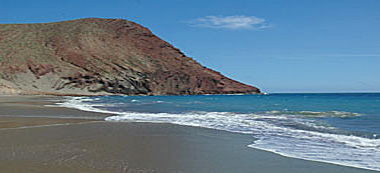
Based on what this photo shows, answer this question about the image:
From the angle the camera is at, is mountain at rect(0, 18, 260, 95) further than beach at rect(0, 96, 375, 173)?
Yes

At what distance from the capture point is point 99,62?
8394cm

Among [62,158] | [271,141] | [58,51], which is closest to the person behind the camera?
[62,158]

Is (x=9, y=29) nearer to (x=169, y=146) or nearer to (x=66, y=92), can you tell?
(x=66, y=92)

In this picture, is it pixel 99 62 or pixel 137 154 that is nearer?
pixel 137 154

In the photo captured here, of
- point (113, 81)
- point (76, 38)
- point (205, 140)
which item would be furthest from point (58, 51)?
point (205, 140)

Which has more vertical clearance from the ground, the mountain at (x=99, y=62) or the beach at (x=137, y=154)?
the mountain at (x=99, y=62)

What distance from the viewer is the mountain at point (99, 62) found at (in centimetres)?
7531

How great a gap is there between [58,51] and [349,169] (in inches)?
3396

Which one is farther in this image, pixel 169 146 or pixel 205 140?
pixel 205 140

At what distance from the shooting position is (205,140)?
8.71 metres

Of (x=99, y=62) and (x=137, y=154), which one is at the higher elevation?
(x=99, y=62)

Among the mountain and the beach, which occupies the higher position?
the mountain

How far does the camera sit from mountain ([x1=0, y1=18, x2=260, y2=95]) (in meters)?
75.3

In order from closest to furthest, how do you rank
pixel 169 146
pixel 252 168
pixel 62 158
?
pixel 252 168 → pixel 62 158 → pixel 169 146
